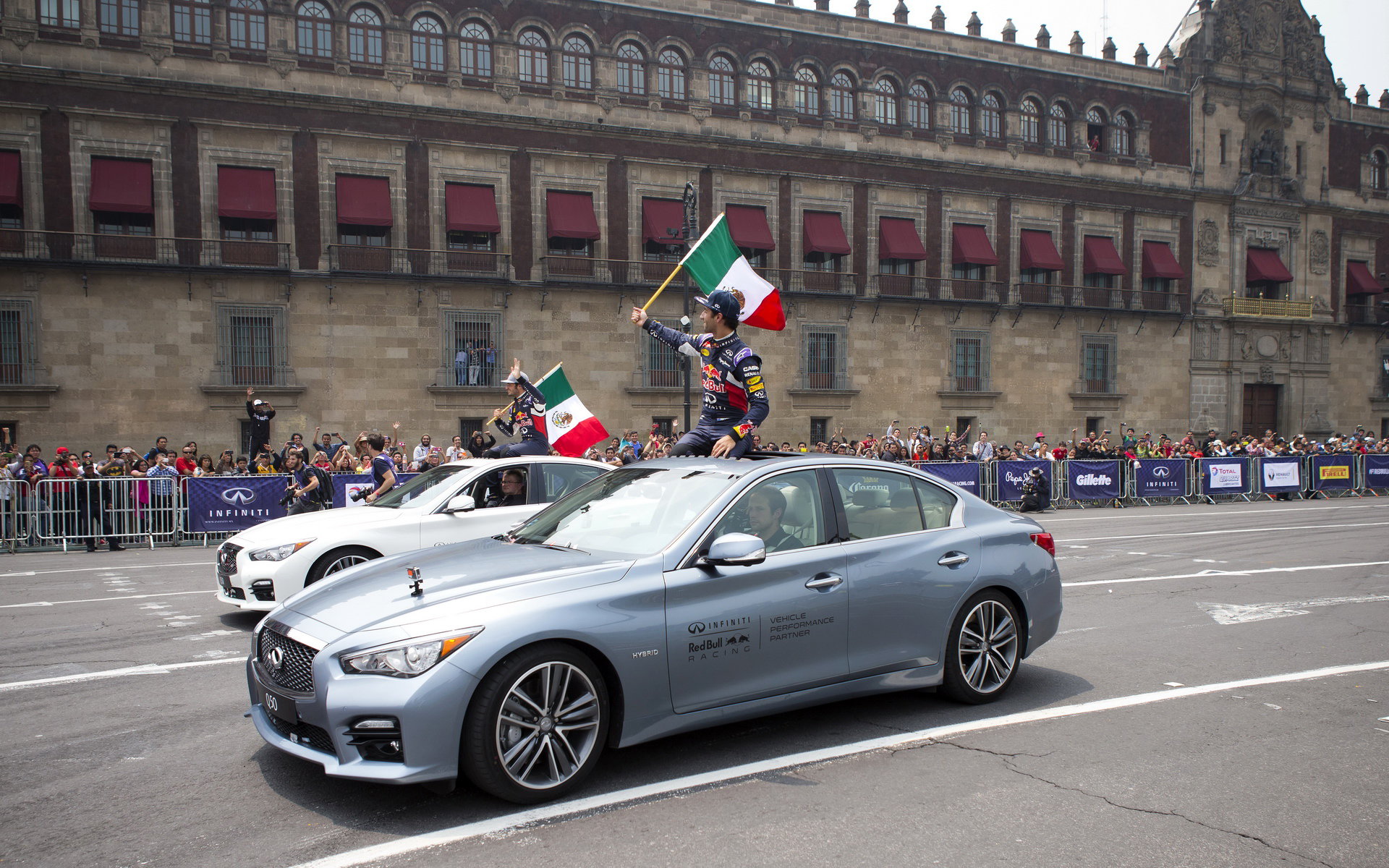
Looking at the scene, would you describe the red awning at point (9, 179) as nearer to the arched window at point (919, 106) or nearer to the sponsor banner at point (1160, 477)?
the arched window at point (919, 106)

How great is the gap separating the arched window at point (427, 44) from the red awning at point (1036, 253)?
21723 millimetres

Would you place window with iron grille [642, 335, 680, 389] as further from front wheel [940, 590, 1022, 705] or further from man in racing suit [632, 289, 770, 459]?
front wheel [940, 590, 1022, 705]

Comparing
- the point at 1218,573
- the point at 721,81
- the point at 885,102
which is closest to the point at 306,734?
the point at 1218,573

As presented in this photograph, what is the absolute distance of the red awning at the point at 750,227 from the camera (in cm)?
3111

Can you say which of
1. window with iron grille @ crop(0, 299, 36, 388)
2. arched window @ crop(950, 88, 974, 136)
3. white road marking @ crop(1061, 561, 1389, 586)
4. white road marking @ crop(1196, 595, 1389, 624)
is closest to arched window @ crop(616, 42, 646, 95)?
arched window @ crop(950, 88, 974, 136)

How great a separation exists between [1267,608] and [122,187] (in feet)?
88.5

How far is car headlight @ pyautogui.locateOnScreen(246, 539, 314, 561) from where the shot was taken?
807 cm

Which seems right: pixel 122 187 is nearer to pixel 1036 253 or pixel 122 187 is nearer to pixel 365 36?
pixel 365 36

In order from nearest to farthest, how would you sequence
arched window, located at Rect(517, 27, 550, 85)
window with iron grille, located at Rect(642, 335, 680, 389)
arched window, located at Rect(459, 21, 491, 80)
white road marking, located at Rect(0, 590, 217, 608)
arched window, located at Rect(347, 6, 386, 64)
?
white road marking, located at Rect(0, 590, 217, 608), arched window, located at Rect(347, 6, 386, 64), arched window, located at Rect(459, 21, 491, 80), arched window, located at Rect(517, 27, 550, 85), window with iron grille, located at Rect(642, 335, 680, 389)

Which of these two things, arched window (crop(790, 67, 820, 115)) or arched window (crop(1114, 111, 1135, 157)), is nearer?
arched window (crop(790, 67, 820, 115))

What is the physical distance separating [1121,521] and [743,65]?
20314 millimetres

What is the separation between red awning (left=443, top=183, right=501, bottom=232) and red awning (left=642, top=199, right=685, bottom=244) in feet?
15.3

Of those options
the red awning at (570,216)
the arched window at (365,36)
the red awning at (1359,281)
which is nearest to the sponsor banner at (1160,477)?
the red awning at (570,216)

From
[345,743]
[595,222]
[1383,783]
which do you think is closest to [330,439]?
[595,222]
